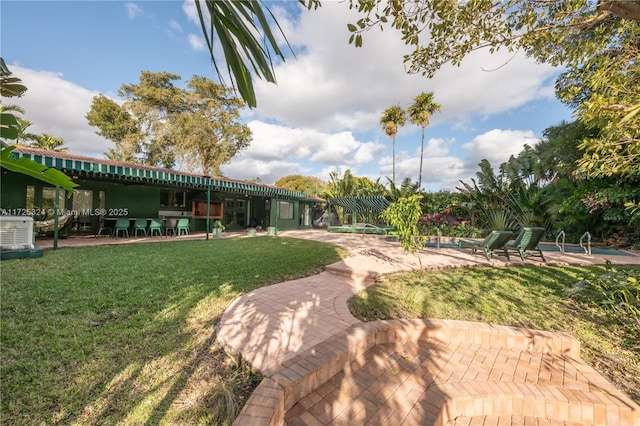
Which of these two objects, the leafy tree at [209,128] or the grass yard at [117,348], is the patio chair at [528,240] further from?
the leafy tree at [209,128]

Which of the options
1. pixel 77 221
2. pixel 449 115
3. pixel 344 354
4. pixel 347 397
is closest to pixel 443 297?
pixel 344 354

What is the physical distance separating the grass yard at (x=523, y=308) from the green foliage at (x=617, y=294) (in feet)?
0.14

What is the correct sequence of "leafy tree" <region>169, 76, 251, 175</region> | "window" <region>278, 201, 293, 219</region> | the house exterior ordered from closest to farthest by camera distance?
the house exterior < "window" <region>278, 201, 293, 219</region> < "leafy tree" <region>169, 76, 251, 175</region>

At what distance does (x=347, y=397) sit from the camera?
7.70ft

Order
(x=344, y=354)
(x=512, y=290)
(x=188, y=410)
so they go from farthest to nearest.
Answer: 1. (x=512, y=290)
2. (x=344, y=354)
3. (x=188, y=410)

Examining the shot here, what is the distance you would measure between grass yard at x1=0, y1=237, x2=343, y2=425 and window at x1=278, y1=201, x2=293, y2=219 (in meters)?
12.6

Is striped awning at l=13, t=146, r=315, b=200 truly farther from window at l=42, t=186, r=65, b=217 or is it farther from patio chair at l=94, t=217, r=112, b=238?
patio chair at l=94, t=217, r=112, b=238

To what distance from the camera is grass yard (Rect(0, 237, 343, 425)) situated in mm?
1951

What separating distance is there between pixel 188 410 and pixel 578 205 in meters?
14.9

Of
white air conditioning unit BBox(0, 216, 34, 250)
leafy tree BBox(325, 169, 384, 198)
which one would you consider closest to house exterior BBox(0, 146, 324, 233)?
white air conditioning unit BBox(0, 216, 34, 250)

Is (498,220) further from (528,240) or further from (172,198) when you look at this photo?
(172,198)

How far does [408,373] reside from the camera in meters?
2.76

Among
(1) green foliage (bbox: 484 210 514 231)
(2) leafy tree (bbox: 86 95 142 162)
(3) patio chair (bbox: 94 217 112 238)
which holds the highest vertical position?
(2) leafy tree (bbox: 86 95 142 162)

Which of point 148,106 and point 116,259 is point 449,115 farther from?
point 148,106
